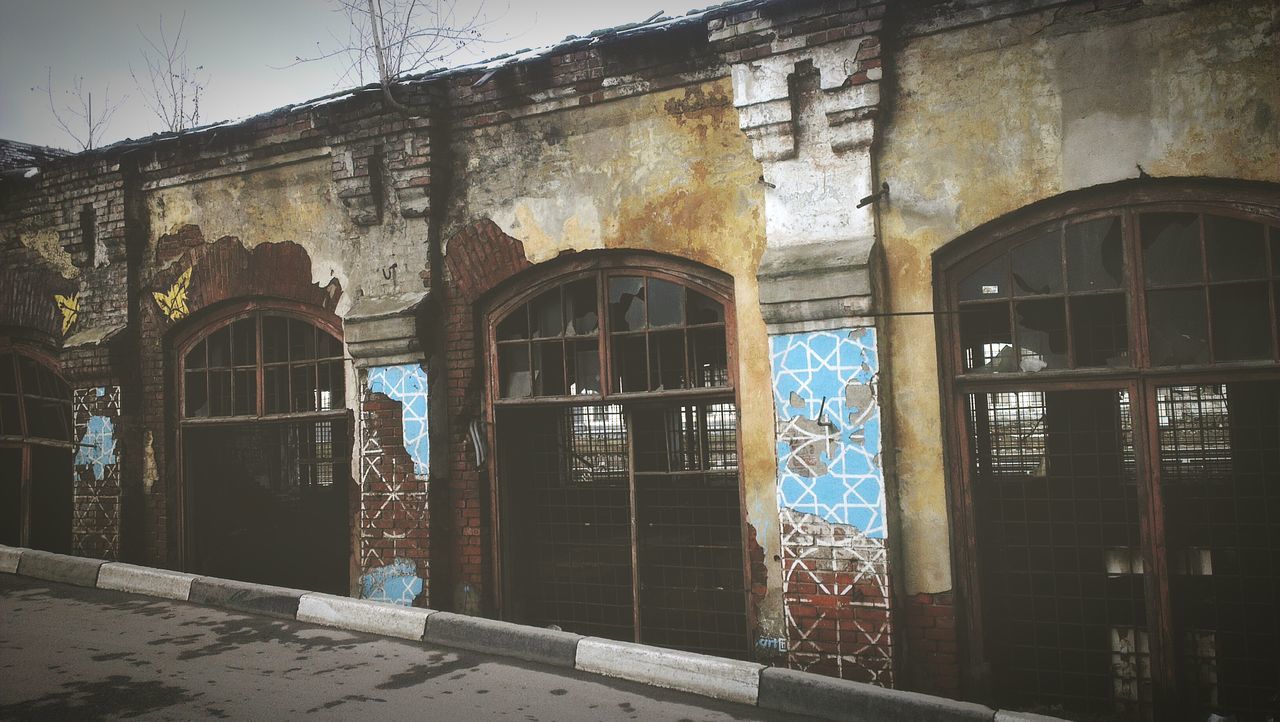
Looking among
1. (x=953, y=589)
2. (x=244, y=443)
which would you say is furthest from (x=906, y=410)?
(x=244, y=443)

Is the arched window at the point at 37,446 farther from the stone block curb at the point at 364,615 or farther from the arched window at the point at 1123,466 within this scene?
the arched window at the point at 1123,466

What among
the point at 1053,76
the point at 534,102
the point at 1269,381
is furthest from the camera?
the point at 534,102

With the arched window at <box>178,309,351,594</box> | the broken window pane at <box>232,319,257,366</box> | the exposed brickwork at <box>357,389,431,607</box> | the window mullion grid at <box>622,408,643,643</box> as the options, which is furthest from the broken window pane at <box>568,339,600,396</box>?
the broken window pane at <box>232,319,257,366</box>

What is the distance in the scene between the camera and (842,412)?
531 cm

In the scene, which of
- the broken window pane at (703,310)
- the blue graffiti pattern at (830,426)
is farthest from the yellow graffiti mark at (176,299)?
the blue graffiti pattern at (830,426)

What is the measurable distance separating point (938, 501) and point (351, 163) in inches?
203

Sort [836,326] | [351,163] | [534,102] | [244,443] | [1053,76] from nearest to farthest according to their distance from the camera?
[1053,76] → [836,326] → [534,102] → [351,163] → [244,443]

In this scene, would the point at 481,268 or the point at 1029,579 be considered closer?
the point at 1029,579

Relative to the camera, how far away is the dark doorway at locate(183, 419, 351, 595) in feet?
27.2

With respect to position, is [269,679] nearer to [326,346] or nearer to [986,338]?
[326,346]

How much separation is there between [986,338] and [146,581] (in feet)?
21.4

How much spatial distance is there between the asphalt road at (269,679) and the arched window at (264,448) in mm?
2076

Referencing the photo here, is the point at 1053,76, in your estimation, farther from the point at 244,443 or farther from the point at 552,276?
the point at 244,443

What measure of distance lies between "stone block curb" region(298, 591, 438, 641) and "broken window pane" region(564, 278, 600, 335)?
7.38 ft
